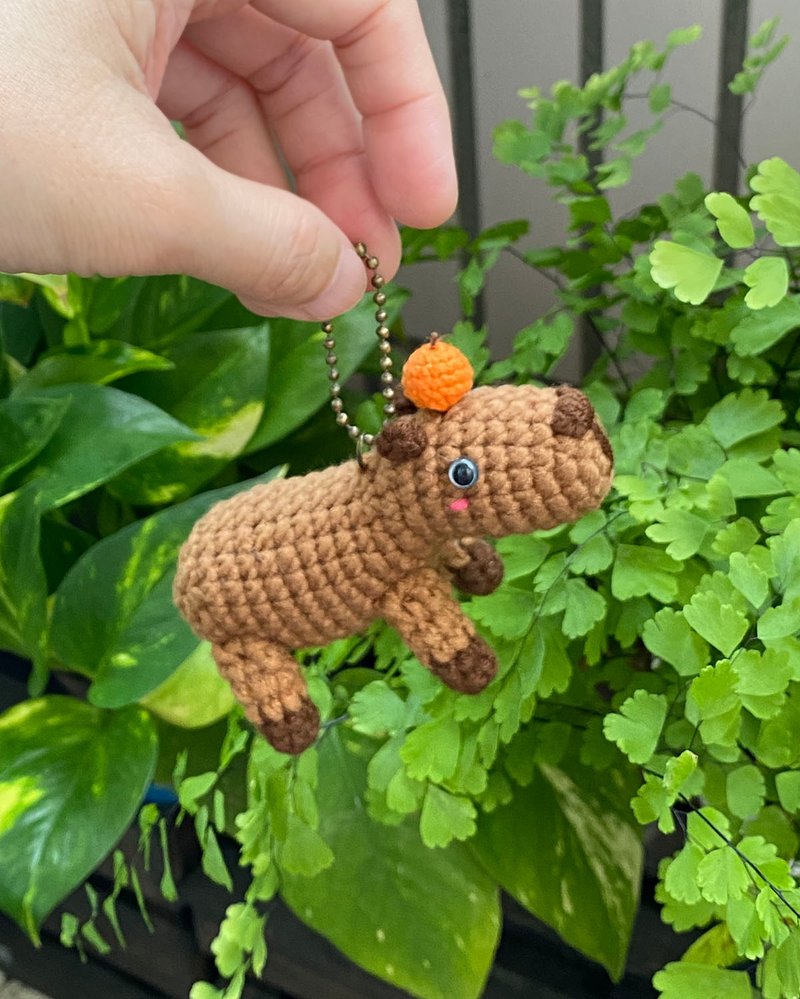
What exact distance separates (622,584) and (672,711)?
0.28ft

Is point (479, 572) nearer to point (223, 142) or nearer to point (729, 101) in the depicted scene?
point (223, 142)

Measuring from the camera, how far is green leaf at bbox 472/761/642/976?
1.94 ft

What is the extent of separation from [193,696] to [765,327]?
0.48 metres

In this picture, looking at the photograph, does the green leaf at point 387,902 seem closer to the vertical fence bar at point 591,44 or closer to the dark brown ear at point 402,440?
the dark brown ear at point 402,440

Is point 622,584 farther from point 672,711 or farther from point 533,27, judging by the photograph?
point 533,27

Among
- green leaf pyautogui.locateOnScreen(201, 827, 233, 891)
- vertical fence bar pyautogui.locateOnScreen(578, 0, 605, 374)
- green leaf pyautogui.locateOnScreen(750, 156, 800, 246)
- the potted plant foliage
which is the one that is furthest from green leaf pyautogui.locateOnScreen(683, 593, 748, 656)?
vertical fence bar pyautogui.locateOnScreen(578, 0, 605, 374)

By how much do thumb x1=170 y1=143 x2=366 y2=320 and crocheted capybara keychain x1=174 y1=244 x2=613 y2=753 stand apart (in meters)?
0.04

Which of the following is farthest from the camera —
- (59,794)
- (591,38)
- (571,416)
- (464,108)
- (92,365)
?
(464,108)

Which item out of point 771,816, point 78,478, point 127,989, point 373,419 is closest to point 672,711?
point 771,816

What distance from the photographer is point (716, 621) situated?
38 centimetres

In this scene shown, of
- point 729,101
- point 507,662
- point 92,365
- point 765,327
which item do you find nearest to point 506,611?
point 507,662

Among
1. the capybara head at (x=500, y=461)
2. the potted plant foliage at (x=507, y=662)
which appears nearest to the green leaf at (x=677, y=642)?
the potted plant foliage at (x=507, y=662)

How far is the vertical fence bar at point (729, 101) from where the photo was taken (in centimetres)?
81

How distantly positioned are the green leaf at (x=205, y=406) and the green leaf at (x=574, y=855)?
0.38m
